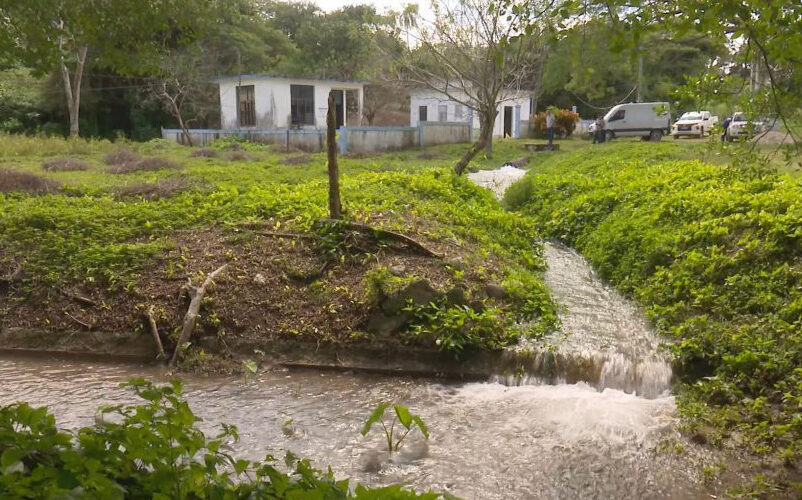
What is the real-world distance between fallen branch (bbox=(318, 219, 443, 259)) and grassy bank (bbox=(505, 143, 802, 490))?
3.09m

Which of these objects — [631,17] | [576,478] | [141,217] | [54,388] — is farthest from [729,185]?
[54,388]

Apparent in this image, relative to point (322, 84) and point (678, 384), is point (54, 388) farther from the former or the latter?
point (322, 84)

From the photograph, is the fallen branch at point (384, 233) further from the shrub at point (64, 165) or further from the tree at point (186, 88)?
the tree at point (186, 88)

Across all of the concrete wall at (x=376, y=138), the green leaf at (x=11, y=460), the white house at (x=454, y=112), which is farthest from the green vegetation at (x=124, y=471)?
the white house at (x=454, y=112)

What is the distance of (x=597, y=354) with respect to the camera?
24.4ft

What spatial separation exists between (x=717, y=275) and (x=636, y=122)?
2535 cm

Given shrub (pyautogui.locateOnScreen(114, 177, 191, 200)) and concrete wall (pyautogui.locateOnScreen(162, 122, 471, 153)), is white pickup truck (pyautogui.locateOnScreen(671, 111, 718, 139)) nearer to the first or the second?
concrete wall (pyautogui.locateOnScreen(162, 122, 471, 153))

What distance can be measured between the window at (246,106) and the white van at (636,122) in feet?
58.2

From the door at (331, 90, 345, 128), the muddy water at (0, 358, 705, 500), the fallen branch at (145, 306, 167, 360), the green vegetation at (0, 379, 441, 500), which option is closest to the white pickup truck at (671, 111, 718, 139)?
the door at (331, 90, 345, 128)

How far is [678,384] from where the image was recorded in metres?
6.87

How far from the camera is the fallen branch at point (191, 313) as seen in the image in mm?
7547

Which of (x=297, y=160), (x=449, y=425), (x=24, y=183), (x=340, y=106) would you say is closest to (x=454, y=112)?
(x=340, y=106)

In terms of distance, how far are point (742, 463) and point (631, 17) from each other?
3.73m

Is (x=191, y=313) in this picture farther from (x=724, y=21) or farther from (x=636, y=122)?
(x=636, y=122)
